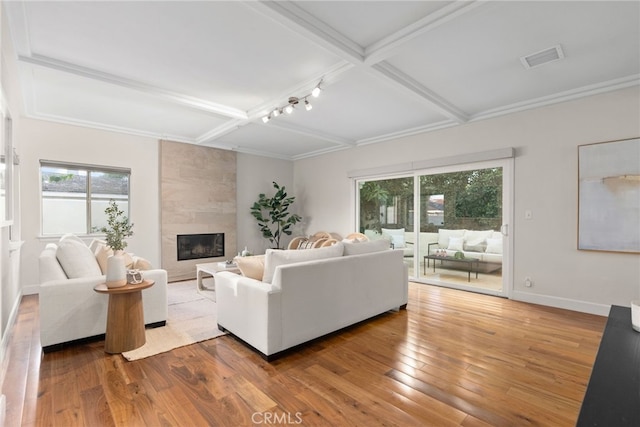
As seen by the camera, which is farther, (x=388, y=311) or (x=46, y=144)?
(x=46, y=144)

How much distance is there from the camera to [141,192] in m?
5.25

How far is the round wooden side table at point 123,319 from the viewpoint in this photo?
2539 millimetres

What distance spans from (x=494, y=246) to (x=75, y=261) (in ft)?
16.6

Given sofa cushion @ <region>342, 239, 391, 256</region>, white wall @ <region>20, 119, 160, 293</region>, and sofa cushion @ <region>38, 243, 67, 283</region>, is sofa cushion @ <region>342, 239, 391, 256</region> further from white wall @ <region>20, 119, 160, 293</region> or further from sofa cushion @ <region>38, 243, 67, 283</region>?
white wall @ <region>20, 119, 160, 293</region>

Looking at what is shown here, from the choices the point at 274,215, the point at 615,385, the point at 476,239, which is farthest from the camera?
the point at 274,215

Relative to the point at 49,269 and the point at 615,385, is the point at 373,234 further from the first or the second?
the point at 615,385

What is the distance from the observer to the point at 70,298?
2.64 m

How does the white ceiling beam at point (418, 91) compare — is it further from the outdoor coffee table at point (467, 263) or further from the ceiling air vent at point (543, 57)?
the outdoor coffee table at point (467, 263)

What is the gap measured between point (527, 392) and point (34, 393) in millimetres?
3246

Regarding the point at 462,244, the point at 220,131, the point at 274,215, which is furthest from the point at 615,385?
the point at 274,215

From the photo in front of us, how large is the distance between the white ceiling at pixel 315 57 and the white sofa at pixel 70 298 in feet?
5.93

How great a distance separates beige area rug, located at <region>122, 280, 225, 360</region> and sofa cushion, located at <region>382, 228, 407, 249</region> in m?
3.23

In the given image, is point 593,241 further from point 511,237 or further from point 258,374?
point 258,374

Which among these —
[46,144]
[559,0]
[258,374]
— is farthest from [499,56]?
[46,144]
